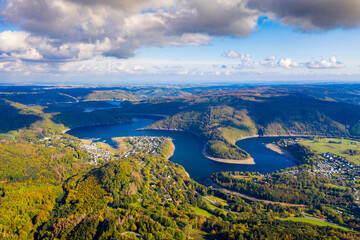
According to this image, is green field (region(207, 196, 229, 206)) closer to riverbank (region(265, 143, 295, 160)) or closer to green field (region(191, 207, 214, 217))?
green field (region(191, 207, 214, 217))

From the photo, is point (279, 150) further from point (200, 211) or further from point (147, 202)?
point (147, 202)

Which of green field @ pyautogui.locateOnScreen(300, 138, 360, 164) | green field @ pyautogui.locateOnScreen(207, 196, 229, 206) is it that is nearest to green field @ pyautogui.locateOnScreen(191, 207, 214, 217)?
green field @ pyautogui.locateOnScreen(207, 196, 229, 206)

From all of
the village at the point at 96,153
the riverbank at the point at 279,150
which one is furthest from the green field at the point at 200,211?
the riverbank at the point at 279,150

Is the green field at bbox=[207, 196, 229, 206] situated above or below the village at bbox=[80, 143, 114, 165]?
below

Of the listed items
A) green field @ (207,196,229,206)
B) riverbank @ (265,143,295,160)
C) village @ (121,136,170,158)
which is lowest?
green field @ (207,196,229,206)

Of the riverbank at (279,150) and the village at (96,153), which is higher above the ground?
the village at (96,153)

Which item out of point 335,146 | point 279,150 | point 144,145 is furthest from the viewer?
point 335,146

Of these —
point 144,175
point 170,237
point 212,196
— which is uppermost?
point 170,237

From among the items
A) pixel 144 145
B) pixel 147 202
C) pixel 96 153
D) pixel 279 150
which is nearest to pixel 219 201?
pixel 147 202

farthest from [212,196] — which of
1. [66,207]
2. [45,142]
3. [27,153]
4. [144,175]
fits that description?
[45,142]

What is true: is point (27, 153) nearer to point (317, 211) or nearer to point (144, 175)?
point (144, 175)

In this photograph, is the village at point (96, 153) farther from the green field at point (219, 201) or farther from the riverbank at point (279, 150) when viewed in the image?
the riverbank at point (279, 150)
